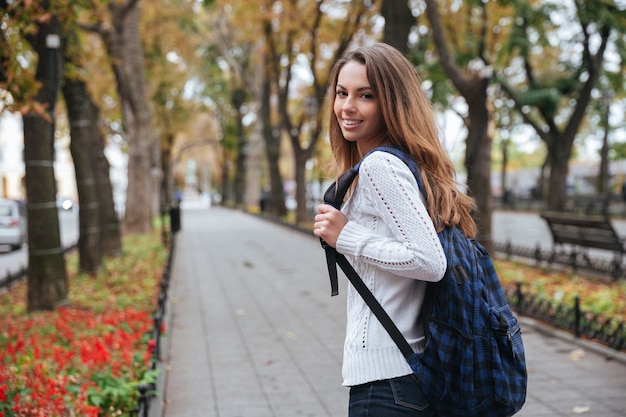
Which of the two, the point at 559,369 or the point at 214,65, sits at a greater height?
the point at 214,65

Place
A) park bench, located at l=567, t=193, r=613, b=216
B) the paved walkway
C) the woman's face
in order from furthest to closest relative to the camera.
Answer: park bench, located at l=567, t=193, r=613, b=216 → the paved walkway → the woman's face

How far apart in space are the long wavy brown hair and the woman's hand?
0.91 ft

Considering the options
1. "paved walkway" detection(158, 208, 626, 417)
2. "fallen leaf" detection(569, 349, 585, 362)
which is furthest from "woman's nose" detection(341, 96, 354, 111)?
"fallen leaf" detection(569, 349, 585, 362)

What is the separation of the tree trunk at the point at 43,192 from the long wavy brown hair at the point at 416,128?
7018 millimetres

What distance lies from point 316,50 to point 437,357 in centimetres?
2071

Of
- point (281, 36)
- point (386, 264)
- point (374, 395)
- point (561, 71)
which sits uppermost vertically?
point (281, 36)

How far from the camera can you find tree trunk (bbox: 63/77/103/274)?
426 inches

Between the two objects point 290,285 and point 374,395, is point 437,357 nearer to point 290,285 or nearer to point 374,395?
point 374,395

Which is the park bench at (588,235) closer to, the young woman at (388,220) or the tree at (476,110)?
the tree at (476,110)

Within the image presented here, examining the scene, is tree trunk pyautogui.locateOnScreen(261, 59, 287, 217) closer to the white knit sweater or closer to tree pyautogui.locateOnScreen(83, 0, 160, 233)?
tree pyautogui.locateOnScreen(83, 0, 160, 233)

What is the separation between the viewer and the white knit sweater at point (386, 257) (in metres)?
1.82

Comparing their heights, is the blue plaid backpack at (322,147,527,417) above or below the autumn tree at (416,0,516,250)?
below

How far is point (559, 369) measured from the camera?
584 centimetres

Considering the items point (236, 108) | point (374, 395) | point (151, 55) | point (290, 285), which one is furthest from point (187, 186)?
point (374, 395)
